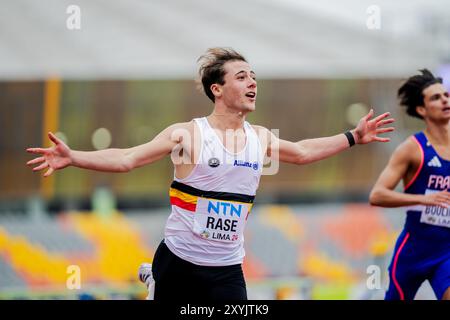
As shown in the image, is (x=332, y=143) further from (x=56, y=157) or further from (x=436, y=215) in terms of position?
(x=56, y=157)

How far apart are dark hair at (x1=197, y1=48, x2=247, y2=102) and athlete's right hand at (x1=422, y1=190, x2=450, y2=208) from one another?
1.72 meters

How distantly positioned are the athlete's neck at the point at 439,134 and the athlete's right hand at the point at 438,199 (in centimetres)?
59

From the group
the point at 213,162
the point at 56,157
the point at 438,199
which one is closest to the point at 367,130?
the point at 438,199

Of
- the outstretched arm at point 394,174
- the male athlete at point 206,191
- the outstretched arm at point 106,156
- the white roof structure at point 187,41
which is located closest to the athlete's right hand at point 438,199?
the outstretched arm at point 394,174

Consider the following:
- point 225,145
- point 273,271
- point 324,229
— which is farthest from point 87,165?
point 324,229

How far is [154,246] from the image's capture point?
13844 millimetres

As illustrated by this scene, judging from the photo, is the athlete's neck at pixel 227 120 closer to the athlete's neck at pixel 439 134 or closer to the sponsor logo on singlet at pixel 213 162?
the sponsor logo on singlet at pixel 213 162

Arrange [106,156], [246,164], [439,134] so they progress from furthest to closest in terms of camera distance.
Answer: [439,134], [246,164], [106,156]

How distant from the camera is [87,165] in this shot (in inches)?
200

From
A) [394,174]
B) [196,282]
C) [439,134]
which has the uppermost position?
[439,134]

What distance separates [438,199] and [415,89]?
4.15 feet

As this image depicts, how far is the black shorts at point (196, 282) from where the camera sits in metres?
5.32

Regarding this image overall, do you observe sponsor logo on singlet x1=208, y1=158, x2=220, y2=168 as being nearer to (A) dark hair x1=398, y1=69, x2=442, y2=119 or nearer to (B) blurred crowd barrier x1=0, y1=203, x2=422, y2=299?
(A) dark hair x1=398, y1=69, x2=442, y2=119

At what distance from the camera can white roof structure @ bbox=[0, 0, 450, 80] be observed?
17.5 m
